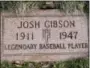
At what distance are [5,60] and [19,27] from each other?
0.30 m

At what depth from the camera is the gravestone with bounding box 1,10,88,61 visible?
3.58 metres

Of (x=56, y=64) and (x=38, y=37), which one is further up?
(x=38, y=37)

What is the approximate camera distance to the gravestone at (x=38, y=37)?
358 cm

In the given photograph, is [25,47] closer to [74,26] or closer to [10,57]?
[10,57]

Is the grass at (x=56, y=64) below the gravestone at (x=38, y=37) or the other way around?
below

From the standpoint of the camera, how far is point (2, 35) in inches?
141

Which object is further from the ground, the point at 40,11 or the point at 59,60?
the point at 40,11

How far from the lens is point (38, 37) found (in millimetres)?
3590

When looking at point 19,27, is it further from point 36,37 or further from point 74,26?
point 74,26

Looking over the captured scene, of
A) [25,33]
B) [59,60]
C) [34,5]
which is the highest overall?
[34,5]

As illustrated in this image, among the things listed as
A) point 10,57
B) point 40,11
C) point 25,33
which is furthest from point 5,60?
point 40,11

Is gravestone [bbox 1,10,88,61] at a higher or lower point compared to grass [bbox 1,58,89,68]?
higher

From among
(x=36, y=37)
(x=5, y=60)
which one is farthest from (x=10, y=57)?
(x=36, y=37)

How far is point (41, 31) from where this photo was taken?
3586 mm
